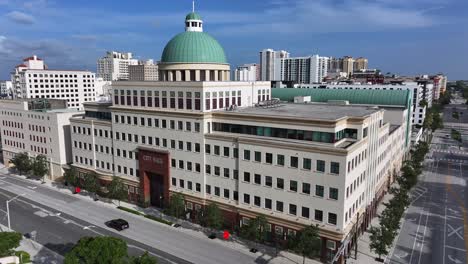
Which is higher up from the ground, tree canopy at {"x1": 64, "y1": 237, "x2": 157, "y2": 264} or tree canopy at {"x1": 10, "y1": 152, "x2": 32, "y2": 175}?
tree canopy at {"x1": 64, "y1": 237, "x2": 157, "y2": 264}

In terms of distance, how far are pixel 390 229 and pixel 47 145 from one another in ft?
262

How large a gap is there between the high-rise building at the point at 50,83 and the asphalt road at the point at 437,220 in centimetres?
14061

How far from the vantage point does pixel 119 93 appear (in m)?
66.8

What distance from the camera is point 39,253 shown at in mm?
48344

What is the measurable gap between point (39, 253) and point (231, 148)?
105 ft

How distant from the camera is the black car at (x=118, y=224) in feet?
182

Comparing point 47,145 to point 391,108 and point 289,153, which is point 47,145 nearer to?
point 289,153

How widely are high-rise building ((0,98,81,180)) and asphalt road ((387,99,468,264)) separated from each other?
2572 inches

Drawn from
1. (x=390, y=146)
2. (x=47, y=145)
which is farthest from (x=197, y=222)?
(x=47, y=145)

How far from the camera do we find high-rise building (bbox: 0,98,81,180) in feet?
268

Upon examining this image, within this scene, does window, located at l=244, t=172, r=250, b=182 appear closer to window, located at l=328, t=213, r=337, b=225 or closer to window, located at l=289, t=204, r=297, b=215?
window, located at l=289, t=204, r=297, b=215

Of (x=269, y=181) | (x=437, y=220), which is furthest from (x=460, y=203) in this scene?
(x=269, y=181)

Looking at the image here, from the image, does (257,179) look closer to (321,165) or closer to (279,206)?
(279,206)

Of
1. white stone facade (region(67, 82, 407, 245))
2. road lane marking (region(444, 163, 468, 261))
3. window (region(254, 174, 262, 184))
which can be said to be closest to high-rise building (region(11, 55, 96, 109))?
white stone facade (region(67, 82, 407, 245))
